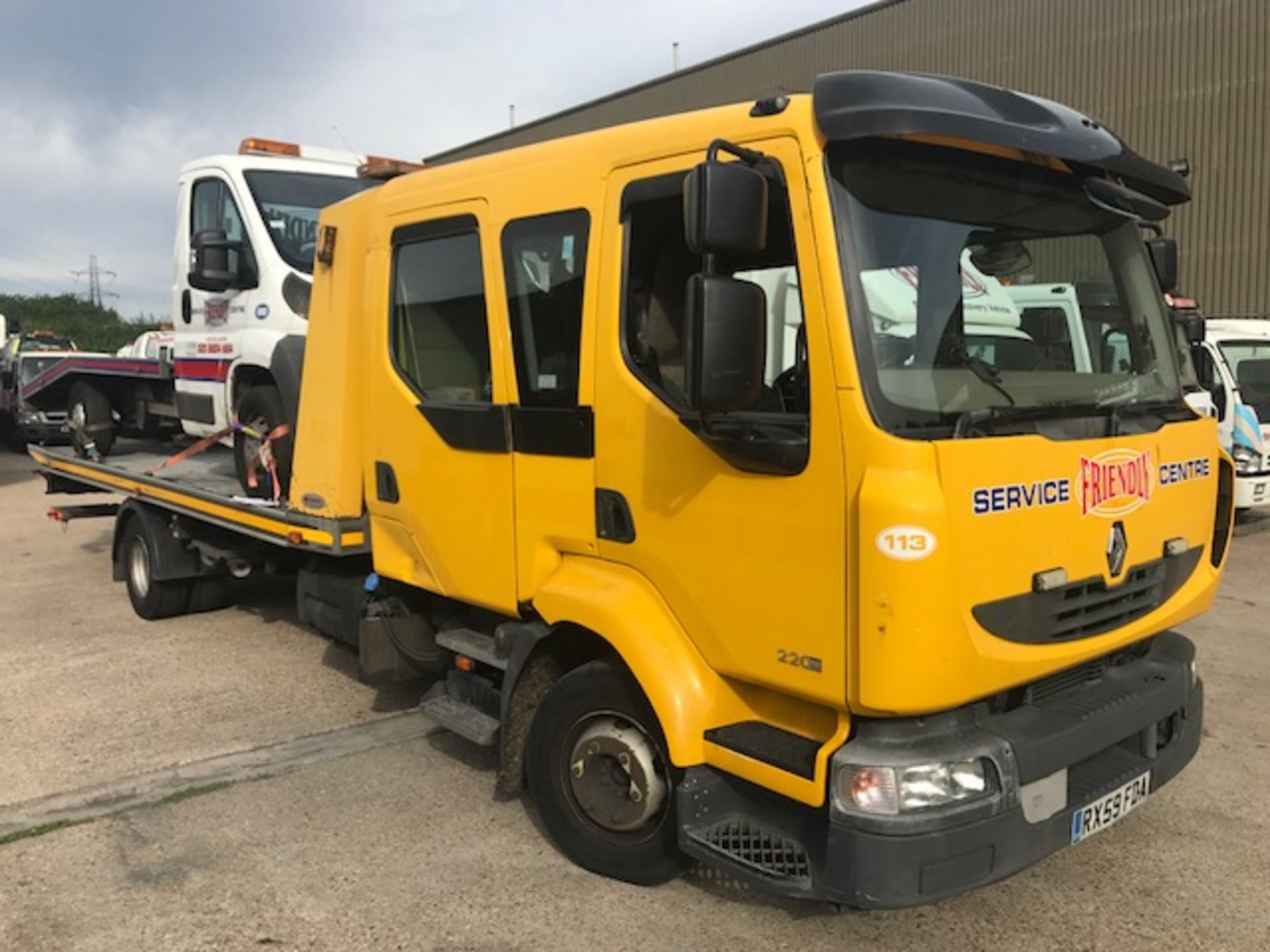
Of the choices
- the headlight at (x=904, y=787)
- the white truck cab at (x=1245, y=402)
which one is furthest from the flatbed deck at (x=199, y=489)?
the white truck cab at (x=1245, y=402)

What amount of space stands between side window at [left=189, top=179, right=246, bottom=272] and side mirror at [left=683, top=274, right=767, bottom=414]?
493cm

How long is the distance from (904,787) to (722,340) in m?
1.26

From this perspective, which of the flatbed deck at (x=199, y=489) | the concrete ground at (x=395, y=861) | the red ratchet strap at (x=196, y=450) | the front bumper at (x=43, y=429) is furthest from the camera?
the front bumper at (x=43, y=429)

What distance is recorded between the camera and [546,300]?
3.67m

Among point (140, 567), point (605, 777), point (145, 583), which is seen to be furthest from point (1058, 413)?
point (140, 567)

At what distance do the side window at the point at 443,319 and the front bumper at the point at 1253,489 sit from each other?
8584 mm

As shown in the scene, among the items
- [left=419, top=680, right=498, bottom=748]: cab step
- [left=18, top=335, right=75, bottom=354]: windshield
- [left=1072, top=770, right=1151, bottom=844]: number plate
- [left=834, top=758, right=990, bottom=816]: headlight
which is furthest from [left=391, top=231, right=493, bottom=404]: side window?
[left=18, top=335, right=75, bottom=354]: windshield

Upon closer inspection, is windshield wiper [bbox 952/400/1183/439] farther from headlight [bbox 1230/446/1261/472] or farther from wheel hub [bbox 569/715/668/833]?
headlight [bbox 1230/446/1261/472]

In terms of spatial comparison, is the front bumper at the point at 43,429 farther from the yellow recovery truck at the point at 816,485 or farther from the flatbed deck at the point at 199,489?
the yellow recovery truck at the point at 816,485

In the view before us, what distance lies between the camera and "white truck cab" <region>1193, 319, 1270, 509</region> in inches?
389

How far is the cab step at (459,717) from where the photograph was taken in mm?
4070

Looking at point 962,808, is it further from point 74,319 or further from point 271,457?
point 74,319

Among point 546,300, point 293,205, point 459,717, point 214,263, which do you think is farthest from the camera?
point 293,205

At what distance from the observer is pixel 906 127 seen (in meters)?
2.65
